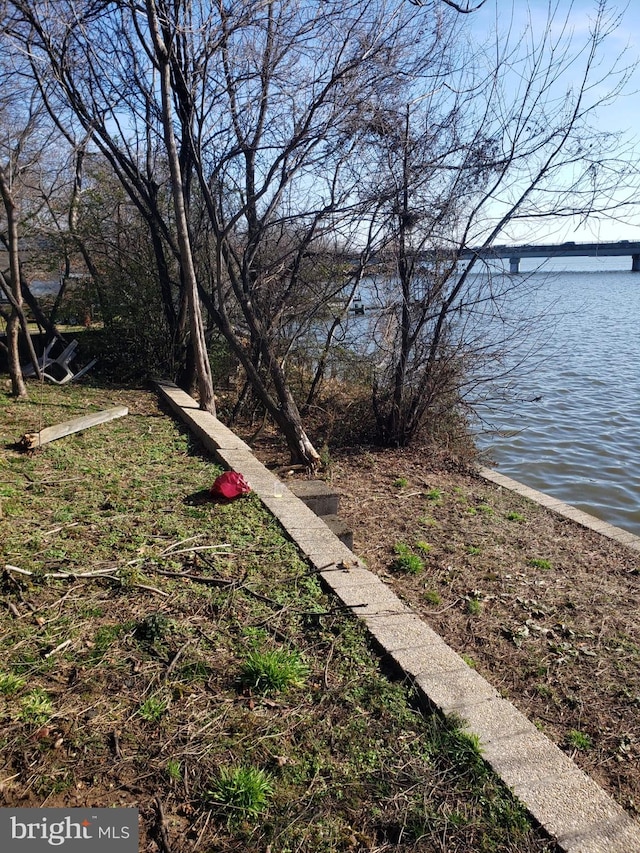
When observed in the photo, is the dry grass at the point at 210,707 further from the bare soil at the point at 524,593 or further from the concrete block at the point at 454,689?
the bare soil at the point at 524,593

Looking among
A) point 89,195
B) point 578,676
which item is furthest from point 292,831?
point 89,195

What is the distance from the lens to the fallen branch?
480cm

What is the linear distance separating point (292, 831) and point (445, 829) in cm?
46

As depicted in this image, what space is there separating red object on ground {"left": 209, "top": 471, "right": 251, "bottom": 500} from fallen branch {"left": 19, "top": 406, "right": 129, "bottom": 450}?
1681mm

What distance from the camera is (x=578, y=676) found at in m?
3.34

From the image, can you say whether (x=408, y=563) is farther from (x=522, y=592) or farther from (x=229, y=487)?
(x=229, y=487)

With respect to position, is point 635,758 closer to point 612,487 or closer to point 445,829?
point 445,829

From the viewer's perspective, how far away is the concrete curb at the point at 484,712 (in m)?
1.89


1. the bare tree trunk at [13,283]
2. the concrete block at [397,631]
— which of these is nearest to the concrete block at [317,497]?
the concrete block at [397,631]

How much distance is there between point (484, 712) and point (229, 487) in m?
2.25

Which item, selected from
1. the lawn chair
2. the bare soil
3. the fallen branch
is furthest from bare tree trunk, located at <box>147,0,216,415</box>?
the lawn chair

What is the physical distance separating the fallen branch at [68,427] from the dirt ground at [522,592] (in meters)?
1.79

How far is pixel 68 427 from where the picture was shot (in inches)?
214

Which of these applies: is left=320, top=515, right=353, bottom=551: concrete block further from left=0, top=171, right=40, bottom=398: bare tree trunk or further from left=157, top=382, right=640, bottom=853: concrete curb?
left=0, top=171, right=40, bottom=398: bare tree trunk
